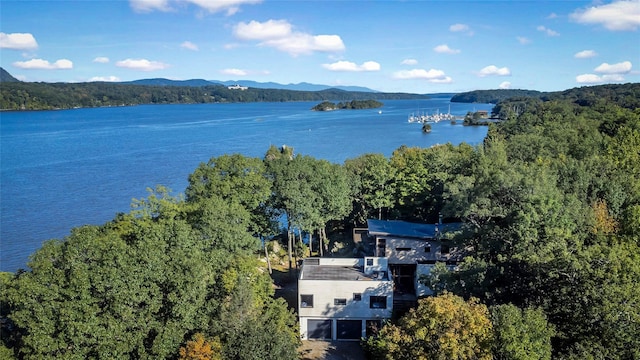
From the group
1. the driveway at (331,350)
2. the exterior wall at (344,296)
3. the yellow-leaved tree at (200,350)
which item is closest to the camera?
the yellow-leaved tree at (200,350)

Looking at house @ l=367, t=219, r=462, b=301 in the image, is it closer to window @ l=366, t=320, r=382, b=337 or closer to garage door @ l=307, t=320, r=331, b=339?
window @ l=366, t=320, r=382, b=337

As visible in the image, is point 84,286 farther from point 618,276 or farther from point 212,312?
point 618,276

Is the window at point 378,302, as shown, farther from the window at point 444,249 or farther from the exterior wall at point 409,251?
the window at point 444,249

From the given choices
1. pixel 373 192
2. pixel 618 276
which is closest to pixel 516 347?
pixel 618 276

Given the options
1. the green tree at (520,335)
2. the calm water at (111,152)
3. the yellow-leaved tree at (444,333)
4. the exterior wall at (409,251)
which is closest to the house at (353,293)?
the exterior wall at (409,251)

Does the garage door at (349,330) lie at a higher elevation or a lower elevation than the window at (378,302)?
lower
